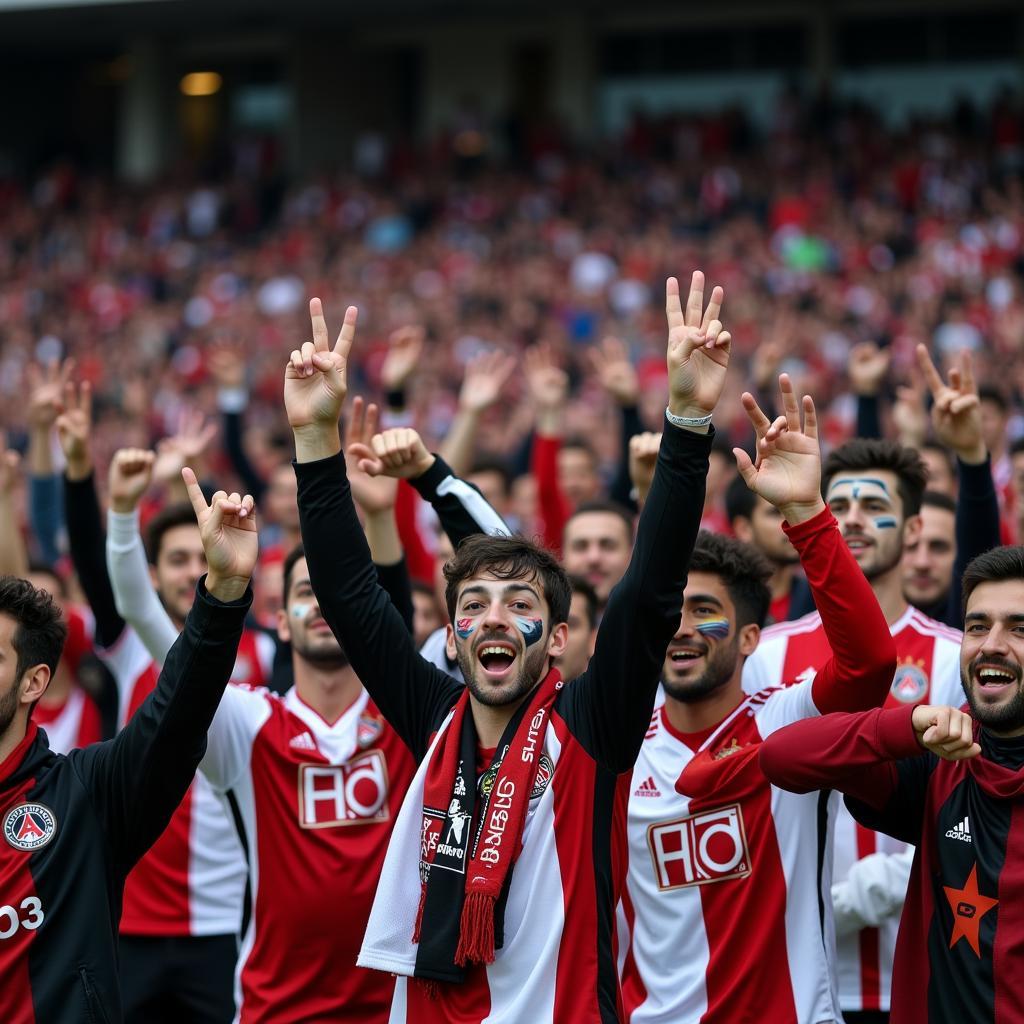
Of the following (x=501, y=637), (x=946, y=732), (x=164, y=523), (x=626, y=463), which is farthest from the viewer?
(x=626, y=463)

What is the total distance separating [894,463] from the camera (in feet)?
17.6

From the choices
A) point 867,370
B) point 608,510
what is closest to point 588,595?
point 608,510

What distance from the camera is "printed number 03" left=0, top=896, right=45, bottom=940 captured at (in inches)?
150

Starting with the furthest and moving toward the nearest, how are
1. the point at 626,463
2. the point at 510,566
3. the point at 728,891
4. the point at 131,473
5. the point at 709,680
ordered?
the point at 626,463 → the point at 131,473 → the point at 709,680 → the point at 728,891 → the point at 510,566

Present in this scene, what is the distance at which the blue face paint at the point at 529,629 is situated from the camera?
416 centimetres

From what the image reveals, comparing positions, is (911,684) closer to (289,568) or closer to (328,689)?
(328,689)

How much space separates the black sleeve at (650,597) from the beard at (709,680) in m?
0.59

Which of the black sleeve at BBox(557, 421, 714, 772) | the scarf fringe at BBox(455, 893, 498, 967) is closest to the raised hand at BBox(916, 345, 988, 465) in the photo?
the black sleeve at BBox(557, 421, 714, 772)

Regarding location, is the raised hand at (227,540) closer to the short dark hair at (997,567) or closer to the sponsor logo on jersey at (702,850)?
the sponsor logo on jersey at (702,850)

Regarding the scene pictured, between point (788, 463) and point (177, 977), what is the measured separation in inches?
112

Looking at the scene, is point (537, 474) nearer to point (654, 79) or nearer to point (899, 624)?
point (899, 624)

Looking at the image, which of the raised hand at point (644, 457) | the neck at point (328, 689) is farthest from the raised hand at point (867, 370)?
the neck at point (328, 689)

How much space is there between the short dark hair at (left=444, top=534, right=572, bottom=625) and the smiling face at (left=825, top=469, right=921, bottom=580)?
1.24m

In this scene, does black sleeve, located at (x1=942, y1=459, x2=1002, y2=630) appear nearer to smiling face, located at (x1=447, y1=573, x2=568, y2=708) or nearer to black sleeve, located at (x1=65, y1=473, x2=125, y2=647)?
smiling face, located at (x1=447, y1=573, x2=568, y2=708)
